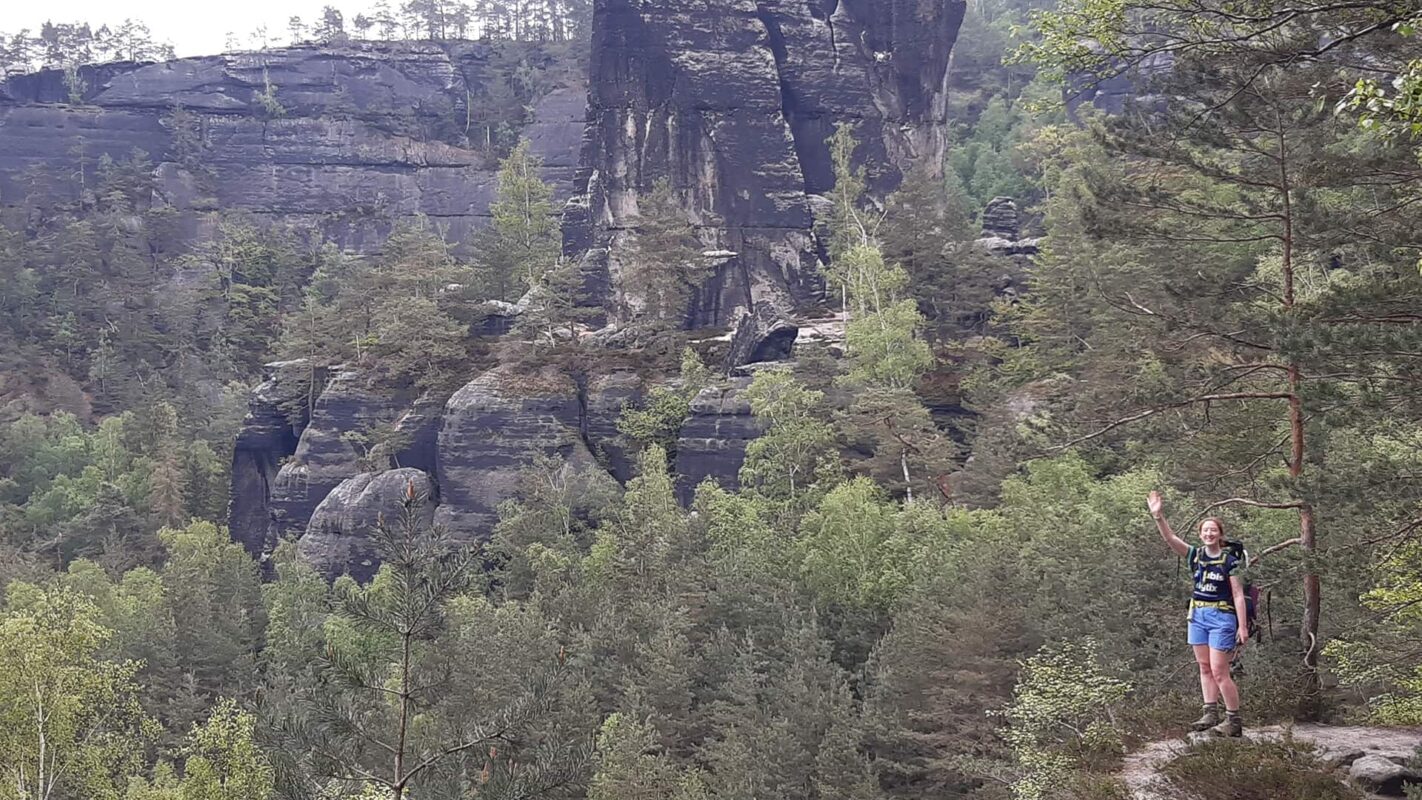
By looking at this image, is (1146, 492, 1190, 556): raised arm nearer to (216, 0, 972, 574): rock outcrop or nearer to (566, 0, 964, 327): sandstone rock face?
(216, 0, 972, 574): rock outcrop

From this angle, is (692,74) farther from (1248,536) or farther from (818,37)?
(1248,536)

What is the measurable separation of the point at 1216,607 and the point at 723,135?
4372 centimetres

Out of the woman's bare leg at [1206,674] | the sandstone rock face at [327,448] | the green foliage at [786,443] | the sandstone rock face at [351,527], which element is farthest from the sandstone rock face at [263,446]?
the woman's bare leg at [1206,674]

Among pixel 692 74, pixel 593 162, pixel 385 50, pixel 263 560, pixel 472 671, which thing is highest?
pixel 385 50

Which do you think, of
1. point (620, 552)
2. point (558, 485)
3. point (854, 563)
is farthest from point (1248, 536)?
point (558, 485)

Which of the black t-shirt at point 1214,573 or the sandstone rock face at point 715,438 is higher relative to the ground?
the black t-shirt at point 1214,573

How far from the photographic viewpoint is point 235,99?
255ft

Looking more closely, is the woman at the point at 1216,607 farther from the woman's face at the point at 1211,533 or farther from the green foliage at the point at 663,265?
the green foliage at the point at 663,265

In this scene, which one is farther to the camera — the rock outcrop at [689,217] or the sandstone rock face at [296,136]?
the sandstone rock face at [296,136]

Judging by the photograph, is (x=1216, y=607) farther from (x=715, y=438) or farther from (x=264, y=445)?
(x=264, y=445)

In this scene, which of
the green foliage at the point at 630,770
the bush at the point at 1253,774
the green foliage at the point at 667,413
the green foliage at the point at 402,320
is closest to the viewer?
the bush at the point at 1253,774

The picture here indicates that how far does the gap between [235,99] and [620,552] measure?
6311 centimetres

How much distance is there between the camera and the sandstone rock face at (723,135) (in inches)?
1924

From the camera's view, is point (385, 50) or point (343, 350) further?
point (385, 50)
